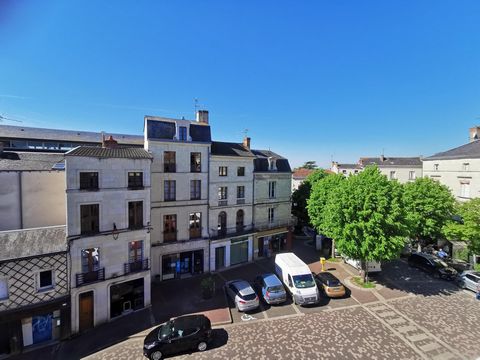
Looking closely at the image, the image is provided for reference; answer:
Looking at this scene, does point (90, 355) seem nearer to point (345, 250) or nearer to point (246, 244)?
point (246, 244)

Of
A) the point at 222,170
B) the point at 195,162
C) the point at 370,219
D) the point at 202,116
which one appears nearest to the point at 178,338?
the point at 195,162

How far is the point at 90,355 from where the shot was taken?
40.6ft

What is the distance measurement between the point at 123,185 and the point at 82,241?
13.7ft

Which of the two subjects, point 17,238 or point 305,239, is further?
point 305,239

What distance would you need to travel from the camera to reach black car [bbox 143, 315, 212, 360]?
1195cm

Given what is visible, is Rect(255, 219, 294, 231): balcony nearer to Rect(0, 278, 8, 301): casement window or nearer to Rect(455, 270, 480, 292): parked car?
Rect(455, 270, 480, 292): parked car

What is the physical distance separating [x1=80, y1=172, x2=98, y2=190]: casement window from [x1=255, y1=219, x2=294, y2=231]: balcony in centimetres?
1634

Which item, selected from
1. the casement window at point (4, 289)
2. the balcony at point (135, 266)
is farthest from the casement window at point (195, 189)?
the casement window at point (4, 289)

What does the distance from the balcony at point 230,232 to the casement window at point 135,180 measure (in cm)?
887

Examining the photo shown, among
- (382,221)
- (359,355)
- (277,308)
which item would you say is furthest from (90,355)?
(382,221)

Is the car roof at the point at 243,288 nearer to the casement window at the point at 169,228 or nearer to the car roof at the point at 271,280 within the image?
the car roof at the point at 271,280

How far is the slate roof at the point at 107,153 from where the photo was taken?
48.5 feet

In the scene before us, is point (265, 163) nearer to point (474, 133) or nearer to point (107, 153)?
point (107, 153)

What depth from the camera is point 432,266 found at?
22.1 metres
